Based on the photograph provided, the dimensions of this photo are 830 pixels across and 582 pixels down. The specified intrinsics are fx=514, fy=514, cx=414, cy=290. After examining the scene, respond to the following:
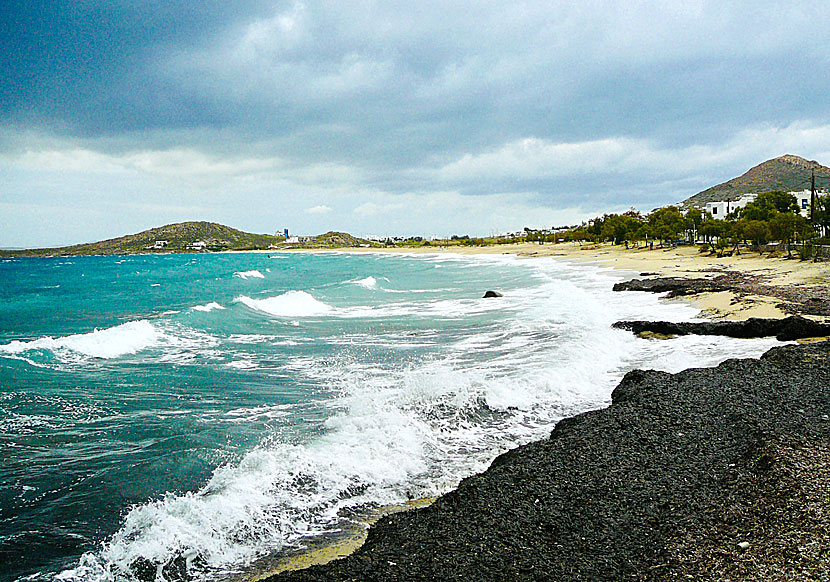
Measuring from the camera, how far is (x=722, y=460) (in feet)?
21.8

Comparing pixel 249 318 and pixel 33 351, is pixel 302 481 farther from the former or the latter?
pixel 249 318

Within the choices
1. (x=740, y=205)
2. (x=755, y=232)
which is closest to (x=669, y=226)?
(x=755, y=232)

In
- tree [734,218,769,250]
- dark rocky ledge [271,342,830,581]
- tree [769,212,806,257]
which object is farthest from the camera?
tree [734,218,769,250]

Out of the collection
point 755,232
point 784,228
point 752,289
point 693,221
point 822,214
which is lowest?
point 752,289

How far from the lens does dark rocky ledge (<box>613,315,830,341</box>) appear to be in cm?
1390

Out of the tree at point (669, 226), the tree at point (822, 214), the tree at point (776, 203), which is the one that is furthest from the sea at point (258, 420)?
the tree at point (669, 226)

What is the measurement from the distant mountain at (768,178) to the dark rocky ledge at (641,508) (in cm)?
17585

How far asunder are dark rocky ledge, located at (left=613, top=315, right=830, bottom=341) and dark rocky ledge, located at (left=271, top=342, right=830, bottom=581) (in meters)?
6.52

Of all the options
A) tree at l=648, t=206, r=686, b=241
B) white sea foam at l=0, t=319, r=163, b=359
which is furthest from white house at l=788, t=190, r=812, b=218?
white sea foam at l=0, t=319, r=163, b=359

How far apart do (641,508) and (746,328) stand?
12.0 m

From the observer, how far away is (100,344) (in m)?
19.4

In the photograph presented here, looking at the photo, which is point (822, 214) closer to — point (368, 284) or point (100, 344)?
point (368, 284)

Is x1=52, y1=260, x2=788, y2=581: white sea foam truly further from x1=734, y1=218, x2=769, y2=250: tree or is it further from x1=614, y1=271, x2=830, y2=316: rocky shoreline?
x1=734, y1=218, x2=769, y2=250: tree

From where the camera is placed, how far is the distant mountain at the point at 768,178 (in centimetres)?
16475
